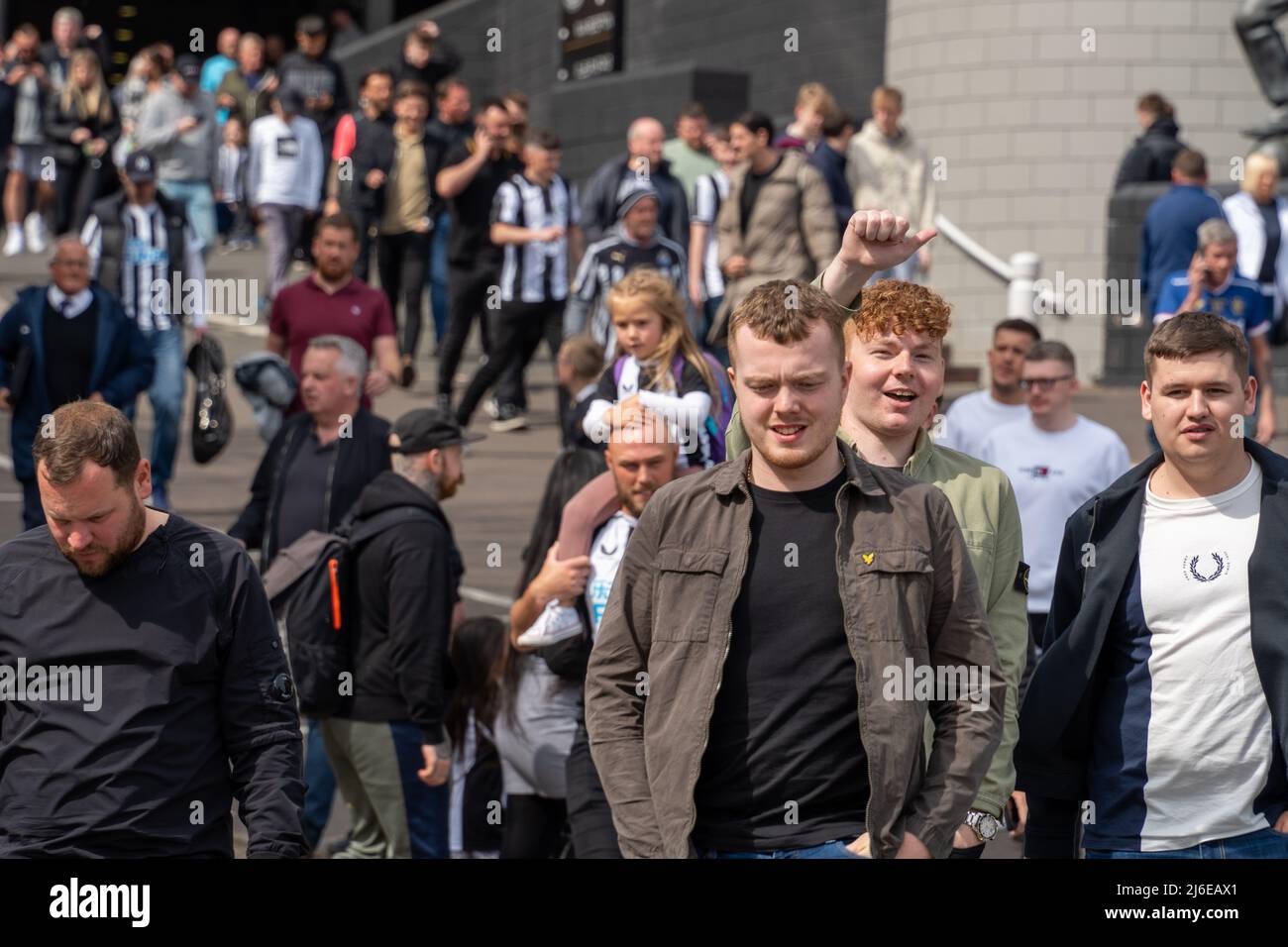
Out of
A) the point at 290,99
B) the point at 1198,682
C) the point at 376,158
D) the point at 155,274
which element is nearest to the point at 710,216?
the point at 376,158

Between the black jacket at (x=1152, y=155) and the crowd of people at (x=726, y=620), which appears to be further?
the black jacket at (x=1152, y=155)

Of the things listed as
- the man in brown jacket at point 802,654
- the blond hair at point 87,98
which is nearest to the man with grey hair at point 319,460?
the man in brown jacket at point 802,654

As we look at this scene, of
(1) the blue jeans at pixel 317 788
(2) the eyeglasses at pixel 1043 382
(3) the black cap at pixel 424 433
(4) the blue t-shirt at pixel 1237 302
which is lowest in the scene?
(1) the blue jeans at pixel 317 788

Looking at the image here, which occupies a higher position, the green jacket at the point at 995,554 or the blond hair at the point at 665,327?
the blond hair at the point at 665,327

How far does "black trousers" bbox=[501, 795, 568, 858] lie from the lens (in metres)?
6.86

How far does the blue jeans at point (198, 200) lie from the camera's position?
65.6 ft

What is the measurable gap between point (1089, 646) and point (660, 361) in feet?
11.4

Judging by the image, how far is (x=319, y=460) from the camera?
8.14 meters

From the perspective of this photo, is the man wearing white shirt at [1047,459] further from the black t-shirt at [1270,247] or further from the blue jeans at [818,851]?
the black t-shirt at [1270,247]

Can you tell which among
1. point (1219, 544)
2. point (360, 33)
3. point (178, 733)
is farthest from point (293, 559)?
point (360, 33)

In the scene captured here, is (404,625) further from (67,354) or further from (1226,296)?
(1226,296)

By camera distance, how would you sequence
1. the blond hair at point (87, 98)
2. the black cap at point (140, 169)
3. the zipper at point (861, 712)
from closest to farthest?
the zipper at point (861, 712)
the black cap at point (140, 169)
the blond hair at point (87, 98)

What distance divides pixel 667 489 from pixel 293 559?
3239 millimetres

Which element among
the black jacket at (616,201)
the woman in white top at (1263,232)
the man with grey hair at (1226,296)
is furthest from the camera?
the black jacket at (616,201)
